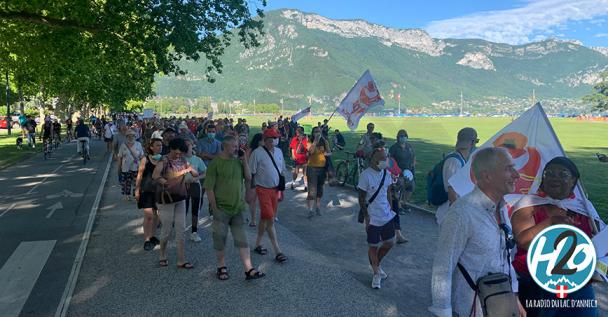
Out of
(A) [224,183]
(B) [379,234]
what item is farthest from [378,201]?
(A) [224,183]

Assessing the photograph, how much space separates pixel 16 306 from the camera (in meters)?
4.78

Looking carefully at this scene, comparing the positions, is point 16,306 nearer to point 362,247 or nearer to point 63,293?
point 63,293

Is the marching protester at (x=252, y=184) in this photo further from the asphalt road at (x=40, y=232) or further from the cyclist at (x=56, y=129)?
the cyclist at (x=56, y=129)

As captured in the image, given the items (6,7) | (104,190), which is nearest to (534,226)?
(104,190)

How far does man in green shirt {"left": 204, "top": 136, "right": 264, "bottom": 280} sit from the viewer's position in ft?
18.0

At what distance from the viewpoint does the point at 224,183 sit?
550 cm

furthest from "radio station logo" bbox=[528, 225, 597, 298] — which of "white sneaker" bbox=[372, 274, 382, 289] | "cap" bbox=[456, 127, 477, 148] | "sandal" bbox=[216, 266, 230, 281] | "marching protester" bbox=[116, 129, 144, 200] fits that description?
"marching protester" bbox=[116, 129, 144, 200]

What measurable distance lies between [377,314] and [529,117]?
2.44m

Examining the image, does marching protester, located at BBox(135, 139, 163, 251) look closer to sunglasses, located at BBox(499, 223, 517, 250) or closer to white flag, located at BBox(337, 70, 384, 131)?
sunglasses, located at BBox(499, 223, 517, 250)

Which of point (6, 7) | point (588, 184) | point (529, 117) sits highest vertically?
point (6, 7)

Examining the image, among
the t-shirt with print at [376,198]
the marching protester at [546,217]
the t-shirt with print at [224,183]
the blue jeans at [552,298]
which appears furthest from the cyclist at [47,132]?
the blue jeans at [552,298]

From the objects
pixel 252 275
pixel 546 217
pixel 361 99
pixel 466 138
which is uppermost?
pixel 361 99

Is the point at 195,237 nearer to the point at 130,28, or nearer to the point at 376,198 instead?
the point at 376,198

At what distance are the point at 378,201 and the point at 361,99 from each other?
671 cm
